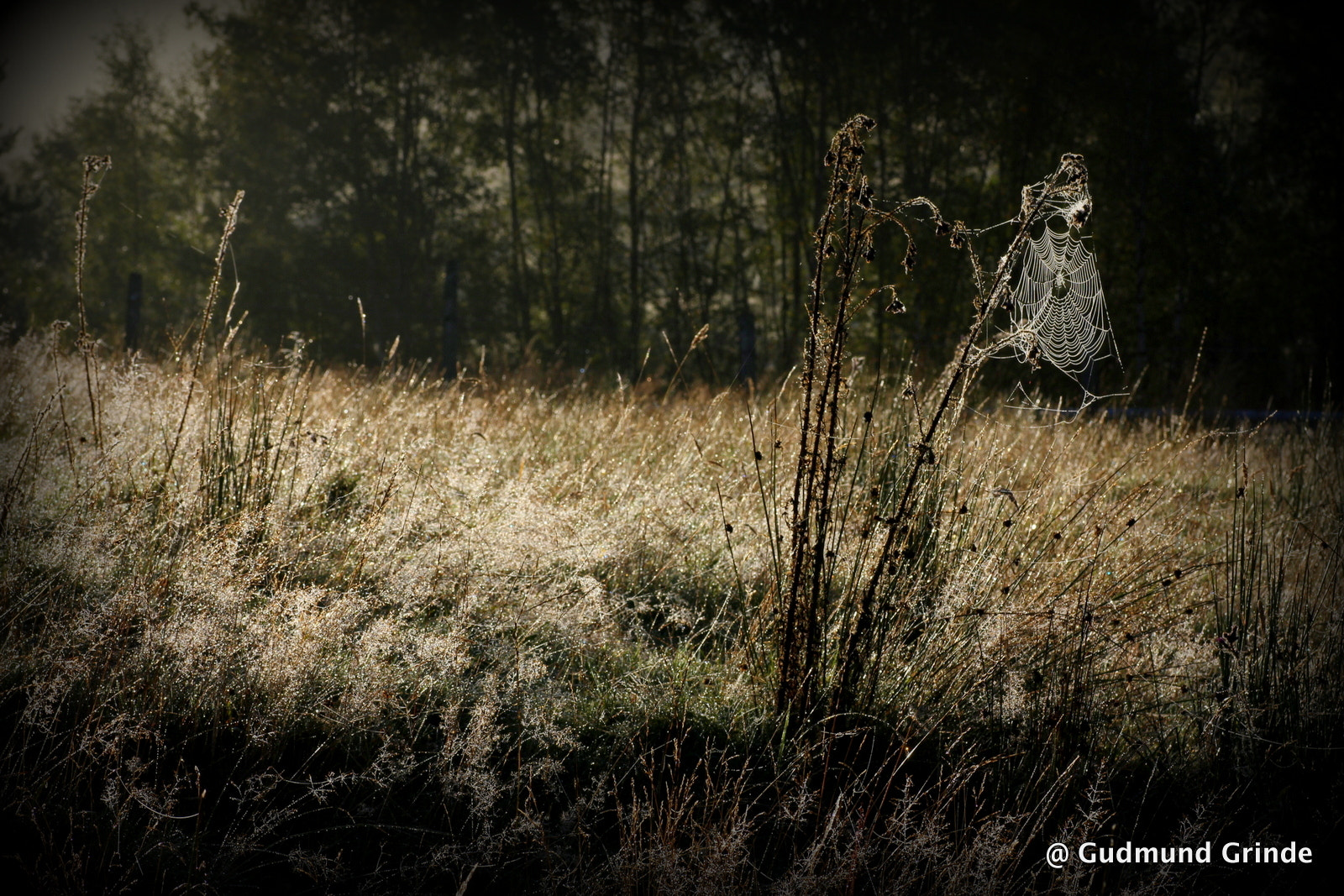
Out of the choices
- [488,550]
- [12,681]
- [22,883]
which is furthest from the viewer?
[488,550]

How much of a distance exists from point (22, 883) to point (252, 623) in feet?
2.26

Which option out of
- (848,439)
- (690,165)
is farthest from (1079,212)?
(690,165)

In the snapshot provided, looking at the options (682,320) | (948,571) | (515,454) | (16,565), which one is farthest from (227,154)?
(948,571)

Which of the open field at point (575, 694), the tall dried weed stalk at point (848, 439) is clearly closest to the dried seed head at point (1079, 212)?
the tall dried weed stalk at point (848, 439)

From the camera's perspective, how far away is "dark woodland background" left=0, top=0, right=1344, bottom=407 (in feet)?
41.5

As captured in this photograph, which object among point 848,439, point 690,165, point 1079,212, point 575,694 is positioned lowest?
point 575,694

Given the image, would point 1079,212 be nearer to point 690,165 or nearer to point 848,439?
point 848,439

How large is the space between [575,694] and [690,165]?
15924 mm

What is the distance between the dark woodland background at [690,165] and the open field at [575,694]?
360 inches

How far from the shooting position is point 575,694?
2.19 m

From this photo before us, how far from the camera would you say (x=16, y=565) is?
2.25 meters

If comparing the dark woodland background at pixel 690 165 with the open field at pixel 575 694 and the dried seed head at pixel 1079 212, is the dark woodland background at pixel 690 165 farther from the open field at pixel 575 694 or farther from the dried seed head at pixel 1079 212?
the dried seed head at pixel 1079 212

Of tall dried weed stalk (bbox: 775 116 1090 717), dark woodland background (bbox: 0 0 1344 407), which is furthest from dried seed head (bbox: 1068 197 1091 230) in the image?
dark woodland background (bbox: 0 0 1344 407)

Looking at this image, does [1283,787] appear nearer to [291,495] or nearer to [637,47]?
[291,495]
